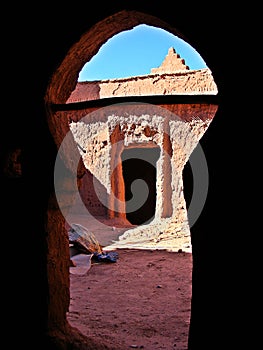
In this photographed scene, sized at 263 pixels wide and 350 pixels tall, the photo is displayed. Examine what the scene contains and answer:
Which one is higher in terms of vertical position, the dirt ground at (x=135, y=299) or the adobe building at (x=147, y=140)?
the adobe building at (x=147, y=140)

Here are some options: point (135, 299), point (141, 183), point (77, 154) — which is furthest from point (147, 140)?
point (77, 154)

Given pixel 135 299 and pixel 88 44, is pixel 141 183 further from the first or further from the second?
pixel 88 44

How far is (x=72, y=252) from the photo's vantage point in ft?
25.0

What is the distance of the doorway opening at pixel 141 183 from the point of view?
1438cm

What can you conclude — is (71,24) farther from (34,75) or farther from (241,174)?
(241,174)

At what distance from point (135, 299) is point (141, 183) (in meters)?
10.4

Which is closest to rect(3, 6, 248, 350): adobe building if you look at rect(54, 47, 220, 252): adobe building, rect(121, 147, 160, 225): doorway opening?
rect(54, 47, 220, 252): adobe building

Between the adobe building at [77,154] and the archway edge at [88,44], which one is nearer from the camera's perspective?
the adobe building at [77,154]

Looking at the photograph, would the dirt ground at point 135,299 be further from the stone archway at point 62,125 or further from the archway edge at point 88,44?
the archway edge at point 88,44

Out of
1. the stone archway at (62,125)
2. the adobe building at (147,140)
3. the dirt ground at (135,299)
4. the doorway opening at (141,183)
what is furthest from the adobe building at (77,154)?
the doorway opening at (141,183)

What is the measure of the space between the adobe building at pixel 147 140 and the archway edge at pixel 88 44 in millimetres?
5506

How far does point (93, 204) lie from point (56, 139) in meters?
10.3

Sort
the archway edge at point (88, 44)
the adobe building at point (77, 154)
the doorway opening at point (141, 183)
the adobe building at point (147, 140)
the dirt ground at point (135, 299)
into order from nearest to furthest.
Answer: the adobe building at point (77, 154) → the archway edge at point (88, 44) → the dirt ground at point (135, 299) → the adobe building at point (147, 140) → the doorway opening at point (141, 183)

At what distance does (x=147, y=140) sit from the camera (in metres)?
10.7
